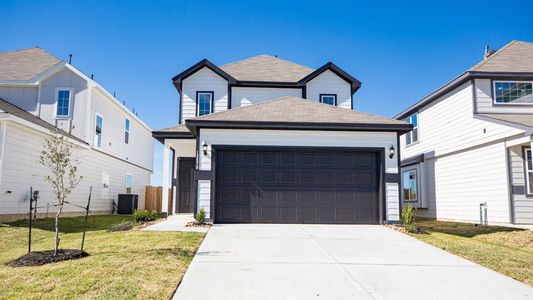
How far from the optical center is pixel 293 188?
11.2 metres

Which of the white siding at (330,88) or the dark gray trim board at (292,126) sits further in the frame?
the white siding at (330,88)

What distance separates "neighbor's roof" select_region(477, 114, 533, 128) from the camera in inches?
476

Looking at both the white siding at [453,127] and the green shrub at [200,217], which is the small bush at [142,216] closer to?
the green shrub at [200,217]

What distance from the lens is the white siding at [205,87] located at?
1588 cm

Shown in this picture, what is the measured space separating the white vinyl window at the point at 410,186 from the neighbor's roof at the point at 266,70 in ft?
24.8

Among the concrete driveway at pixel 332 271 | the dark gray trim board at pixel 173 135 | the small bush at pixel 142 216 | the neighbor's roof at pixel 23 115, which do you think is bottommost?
the concrete driveway at pixel 332 271

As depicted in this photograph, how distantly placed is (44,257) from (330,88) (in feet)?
42.4

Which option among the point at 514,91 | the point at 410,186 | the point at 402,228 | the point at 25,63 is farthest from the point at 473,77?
the point at 25,63

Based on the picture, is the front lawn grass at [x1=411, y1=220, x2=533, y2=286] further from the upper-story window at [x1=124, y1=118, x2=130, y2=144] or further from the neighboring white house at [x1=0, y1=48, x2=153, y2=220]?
the upper-story window at [x1=124, y1=118, x2=130, y2=144]

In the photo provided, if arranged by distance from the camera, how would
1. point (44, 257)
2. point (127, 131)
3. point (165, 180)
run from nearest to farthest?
point (44, 257) → point (165, 180) → point (127, 131)

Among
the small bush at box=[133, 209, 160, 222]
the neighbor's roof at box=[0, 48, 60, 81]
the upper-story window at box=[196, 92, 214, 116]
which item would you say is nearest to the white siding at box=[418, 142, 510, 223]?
the upper-story window at box=[196, 92, 214, 116]

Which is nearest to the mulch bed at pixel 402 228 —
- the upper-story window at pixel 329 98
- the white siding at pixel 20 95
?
the upper-story window at pixel 329 98

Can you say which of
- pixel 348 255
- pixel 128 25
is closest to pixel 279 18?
pixel 128 25

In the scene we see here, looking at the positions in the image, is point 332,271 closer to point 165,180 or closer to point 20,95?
point 165,180
